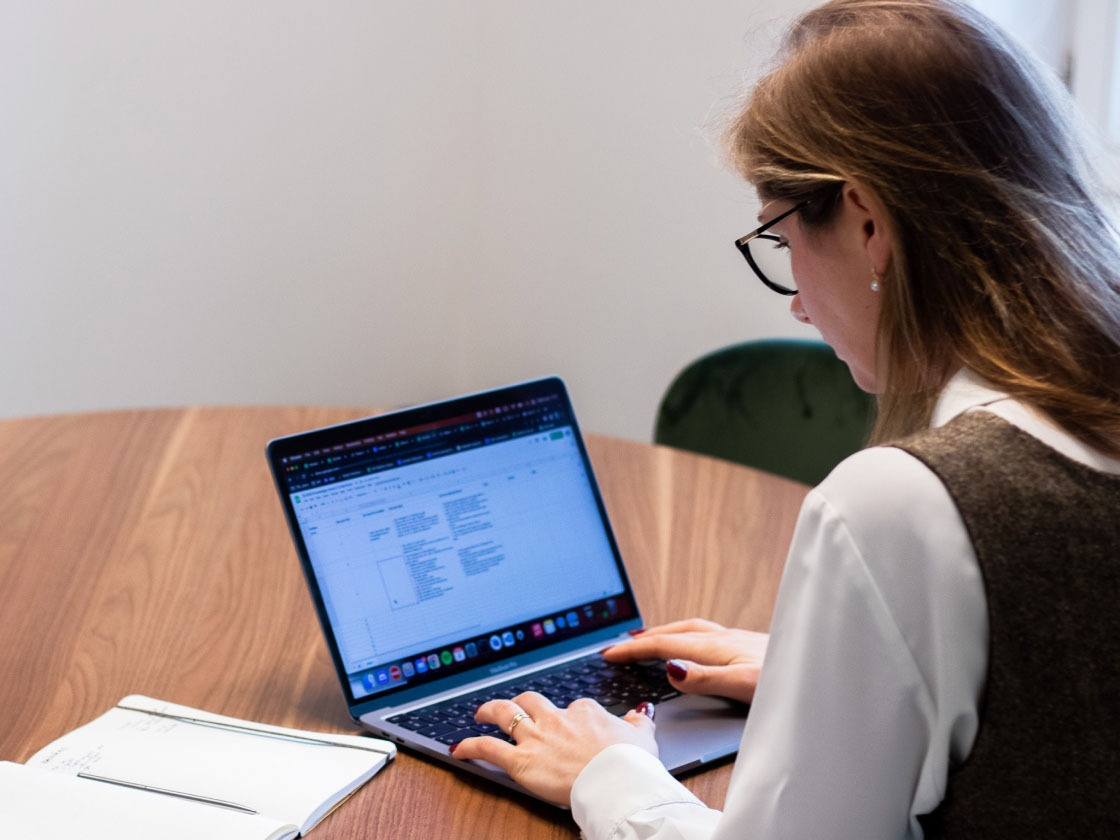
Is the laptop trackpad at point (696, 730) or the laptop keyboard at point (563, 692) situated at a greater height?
the laptop keyboard at point (563, 692)

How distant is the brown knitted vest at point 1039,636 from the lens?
0.71 metres

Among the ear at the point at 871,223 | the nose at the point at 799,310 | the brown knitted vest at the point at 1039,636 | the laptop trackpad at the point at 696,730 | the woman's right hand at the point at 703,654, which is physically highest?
the ear at the point at 871,223

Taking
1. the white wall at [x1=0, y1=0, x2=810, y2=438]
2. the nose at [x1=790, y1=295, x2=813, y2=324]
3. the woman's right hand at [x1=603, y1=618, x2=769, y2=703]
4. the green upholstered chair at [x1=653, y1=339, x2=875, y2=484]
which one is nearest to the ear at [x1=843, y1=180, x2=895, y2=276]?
the nose at [x1=790, y1=295, x2=813, y2=324]

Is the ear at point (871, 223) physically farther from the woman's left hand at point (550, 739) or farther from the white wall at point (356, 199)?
the white wall at point (356, 199)

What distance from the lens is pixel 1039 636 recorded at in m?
0.71

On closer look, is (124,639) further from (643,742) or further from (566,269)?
(566,269)

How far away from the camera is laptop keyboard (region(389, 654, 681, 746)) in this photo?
108cm

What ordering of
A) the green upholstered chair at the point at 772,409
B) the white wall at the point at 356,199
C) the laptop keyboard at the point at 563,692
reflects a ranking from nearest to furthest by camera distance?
the laptop keyboard at the point at 563,692, the green upholstered chair at the point at 772,409, the white wall at the point at 356,199

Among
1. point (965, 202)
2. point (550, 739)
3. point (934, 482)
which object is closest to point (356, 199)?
point (550, 739)

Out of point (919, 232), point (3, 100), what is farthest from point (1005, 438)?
point (3, 100)

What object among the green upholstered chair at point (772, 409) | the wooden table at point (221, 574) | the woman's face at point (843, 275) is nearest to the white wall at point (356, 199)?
the green upholstered chair at point (772, 409)

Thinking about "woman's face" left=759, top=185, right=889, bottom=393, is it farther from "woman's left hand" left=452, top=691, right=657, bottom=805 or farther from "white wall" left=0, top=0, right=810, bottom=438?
"white wall" left=0, top=0, right=810, bottom=438

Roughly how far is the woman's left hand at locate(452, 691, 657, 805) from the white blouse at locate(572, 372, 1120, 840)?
0.67 feet

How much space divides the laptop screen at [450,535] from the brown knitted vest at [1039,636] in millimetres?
541
